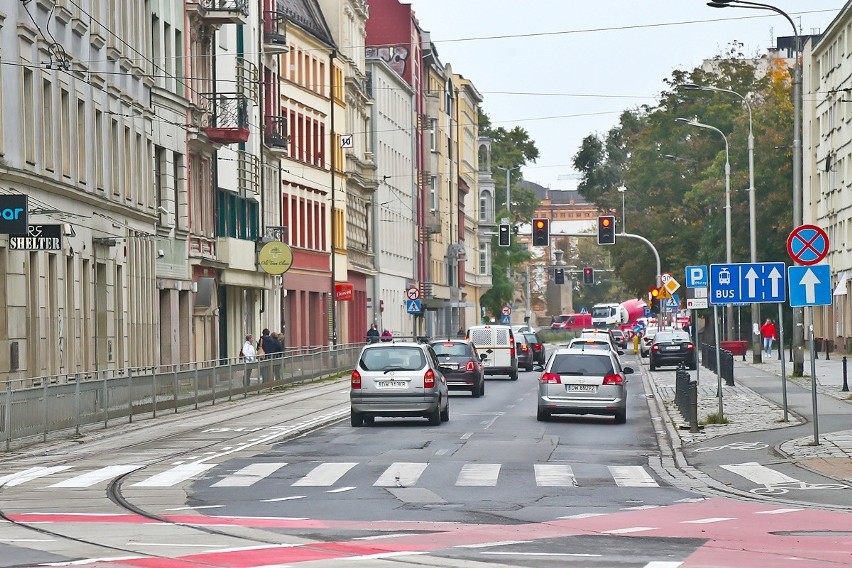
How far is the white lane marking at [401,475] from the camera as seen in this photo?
65.2 ft

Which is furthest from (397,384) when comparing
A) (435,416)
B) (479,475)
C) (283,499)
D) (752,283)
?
(283,499)

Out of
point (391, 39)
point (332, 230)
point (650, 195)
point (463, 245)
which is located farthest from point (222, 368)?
point (463, 245)

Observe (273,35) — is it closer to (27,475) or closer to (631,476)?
(27,475)

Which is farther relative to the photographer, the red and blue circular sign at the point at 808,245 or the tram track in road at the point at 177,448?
the red and blue circular sign at the point at 808,245

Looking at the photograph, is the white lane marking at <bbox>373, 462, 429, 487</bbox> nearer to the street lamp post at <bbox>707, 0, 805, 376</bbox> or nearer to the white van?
the street lamp post at <bbox>707, 0, 805, 376</bbox>

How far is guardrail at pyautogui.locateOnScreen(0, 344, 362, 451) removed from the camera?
26.9 metres

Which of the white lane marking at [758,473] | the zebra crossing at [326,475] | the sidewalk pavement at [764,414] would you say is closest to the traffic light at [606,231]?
the sidewalk pavement at [764,414]

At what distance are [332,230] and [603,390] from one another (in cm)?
4863

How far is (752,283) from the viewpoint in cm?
2958

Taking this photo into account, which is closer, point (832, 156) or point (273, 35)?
point (273, 35)

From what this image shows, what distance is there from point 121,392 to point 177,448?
693 cm

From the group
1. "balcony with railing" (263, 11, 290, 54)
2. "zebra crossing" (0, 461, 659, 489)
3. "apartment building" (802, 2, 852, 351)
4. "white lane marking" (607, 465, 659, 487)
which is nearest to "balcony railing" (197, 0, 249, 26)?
"balcony with railing" (263, 11, 290, 54)

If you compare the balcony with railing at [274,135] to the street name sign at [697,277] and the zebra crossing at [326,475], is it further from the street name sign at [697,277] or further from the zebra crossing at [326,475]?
the zebra crossing at [326,475]

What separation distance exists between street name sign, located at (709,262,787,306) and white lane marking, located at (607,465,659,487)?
24.3 feet
